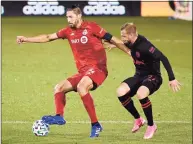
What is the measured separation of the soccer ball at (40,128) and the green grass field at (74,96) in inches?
4.9

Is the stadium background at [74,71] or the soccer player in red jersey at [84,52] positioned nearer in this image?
the soccer player in red jersey at [84,52]

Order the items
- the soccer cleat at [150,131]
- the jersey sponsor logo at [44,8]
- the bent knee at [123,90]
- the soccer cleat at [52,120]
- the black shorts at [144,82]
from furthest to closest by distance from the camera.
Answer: the jersey sponsor logo at [44,8] → the bent knee at [123,90] → the black shorts at [144,82] → the soccer cleat at [150,131] → the soccer cleat at [52,120]

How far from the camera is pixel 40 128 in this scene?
1143cm

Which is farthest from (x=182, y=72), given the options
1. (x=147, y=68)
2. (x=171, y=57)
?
(x=147, y=68)

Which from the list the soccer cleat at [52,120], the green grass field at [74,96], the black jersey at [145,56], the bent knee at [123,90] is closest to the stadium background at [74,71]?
the green grass field at [74,96]

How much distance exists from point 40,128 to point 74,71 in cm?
790

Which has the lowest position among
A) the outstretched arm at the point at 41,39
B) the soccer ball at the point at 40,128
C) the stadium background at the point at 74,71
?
the stadium background at the point at 74,71

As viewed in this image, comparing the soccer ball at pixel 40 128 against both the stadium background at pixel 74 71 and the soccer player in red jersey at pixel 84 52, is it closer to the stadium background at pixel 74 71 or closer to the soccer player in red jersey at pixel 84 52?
the stadium background at pixel 74 71

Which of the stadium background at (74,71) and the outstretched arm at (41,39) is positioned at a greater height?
the outstretched arm at (41,39)

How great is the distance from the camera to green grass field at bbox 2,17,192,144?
11.9m

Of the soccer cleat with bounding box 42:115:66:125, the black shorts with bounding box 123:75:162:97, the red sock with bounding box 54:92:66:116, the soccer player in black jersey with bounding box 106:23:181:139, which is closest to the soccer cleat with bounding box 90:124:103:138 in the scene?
the soccer cleat with bounding box 42:115:66:125

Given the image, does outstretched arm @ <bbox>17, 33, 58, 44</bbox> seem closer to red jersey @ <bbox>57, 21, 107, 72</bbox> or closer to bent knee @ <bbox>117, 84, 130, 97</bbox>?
red jersey @ <bbox>57, 21, 107, 72</bbox>

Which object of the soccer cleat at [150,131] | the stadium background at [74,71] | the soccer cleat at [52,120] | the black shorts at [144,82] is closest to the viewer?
the soccer cleat at [52,120]

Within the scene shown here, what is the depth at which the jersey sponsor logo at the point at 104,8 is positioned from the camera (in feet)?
104
